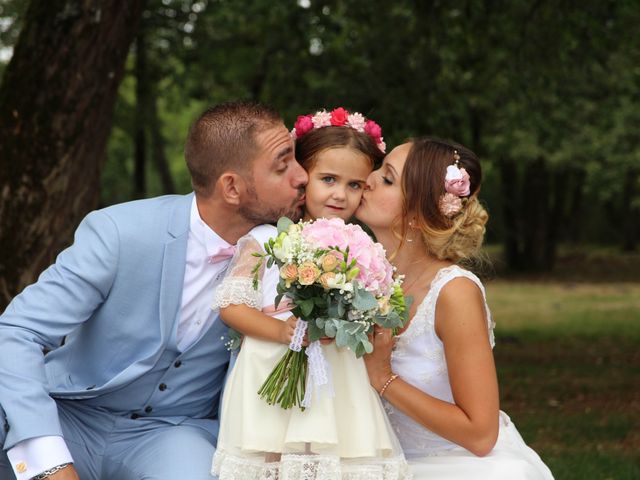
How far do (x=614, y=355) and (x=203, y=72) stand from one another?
31.6 feet

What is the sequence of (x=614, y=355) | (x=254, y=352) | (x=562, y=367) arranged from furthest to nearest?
(x=614, y=355) < (x=562, y=367) < (x=254, y=352)

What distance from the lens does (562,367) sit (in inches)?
472

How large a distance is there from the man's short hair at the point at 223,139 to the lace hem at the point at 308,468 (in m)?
1.21

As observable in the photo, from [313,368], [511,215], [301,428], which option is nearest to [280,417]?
[301,428]

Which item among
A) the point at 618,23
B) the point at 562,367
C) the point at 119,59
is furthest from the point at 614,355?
the point at 119,59

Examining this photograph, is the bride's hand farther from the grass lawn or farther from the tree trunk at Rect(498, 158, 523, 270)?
the tree trunk at Rect(498, 158, 523, 270)

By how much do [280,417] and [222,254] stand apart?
85 cm

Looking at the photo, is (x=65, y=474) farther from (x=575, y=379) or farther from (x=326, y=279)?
(x=575, y=379)

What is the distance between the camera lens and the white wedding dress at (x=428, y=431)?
3.90 m

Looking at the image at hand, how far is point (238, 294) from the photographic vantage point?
377cm

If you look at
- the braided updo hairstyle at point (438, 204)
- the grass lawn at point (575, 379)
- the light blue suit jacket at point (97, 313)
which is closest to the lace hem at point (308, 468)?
the light blue suit jacket at point (97, 313)

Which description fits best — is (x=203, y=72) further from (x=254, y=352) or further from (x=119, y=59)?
(x=254, y=352)

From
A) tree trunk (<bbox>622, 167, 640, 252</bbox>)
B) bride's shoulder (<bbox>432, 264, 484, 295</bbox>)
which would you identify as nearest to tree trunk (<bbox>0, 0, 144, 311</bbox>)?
bride's shoulder (<bbox>432, 264, 484, 295</bbox>)

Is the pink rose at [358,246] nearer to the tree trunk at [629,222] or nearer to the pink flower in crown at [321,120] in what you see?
the pink flower in crown at [321,120]
